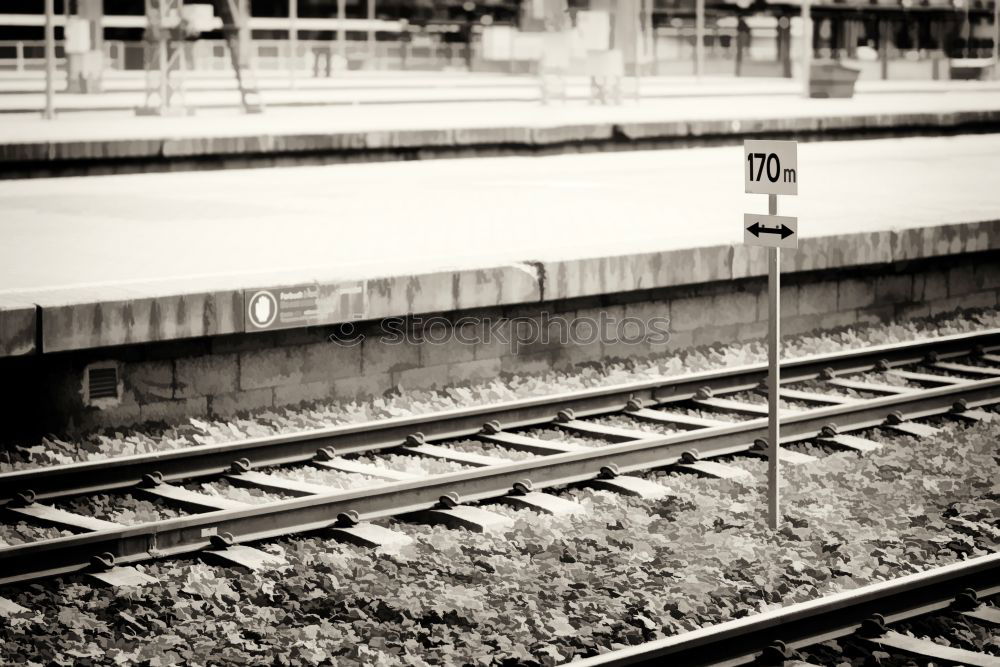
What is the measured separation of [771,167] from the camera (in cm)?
587

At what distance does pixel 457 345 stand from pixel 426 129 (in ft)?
30.0

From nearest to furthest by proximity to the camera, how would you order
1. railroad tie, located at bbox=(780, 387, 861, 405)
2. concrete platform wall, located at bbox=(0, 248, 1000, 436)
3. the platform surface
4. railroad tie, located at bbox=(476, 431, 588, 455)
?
railroad tie, located at bbox=(476, 431, 588, 455)
concrete platform wall, located at bbox=(0, 248, 1000, 436)
railroad tie, located at bbox=(780, 387, 861, 405)
the platform surface

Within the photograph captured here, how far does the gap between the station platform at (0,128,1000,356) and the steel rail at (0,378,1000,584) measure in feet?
6.25

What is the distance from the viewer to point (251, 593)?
5.22 meters

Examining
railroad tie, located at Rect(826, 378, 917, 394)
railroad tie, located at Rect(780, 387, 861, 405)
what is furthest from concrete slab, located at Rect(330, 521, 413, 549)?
railroad tie, located at Rect(826, 378, 917, 394)

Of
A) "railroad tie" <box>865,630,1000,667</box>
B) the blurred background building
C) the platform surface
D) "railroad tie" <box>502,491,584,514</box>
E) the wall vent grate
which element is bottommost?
"railroad tie" <box>865,630,1000,667</box>

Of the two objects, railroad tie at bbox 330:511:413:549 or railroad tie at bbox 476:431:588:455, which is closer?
railroad tie at bbox 330:511:413:549

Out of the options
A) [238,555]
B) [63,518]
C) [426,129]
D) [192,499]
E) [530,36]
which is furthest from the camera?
[530,36]

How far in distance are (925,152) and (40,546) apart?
633 inches

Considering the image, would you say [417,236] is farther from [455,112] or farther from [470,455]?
[455,112]

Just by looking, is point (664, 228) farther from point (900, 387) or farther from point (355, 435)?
point (355, 435)

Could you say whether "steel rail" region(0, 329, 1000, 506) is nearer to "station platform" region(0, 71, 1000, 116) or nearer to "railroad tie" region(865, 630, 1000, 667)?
"railroad tie" region(865, 630, 1000, 667)

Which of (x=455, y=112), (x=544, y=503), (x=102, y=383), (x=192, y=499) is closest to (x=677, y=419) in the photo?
(x=544, y=503)

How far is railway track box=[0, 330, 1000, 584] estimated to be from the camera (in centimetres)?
579
